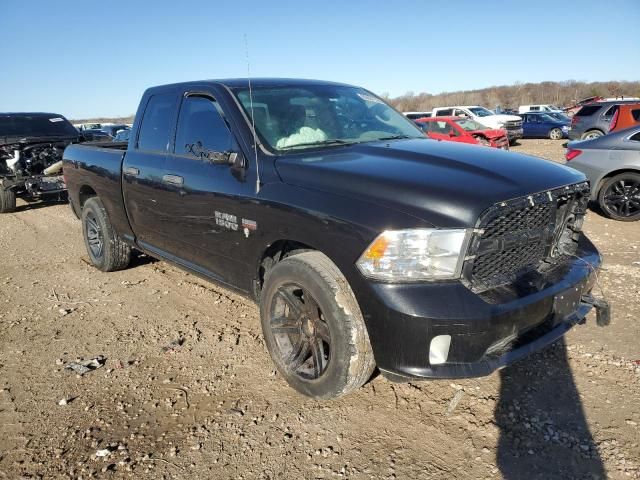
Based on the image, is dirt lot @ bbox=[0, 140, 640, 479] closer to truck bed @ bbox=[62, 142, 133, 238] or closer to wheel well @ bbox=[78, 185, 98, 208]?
truck bed @ bbox=[62, 142, 133, 238]

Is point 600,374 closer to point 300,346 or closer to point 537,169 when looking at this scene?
point 537,169

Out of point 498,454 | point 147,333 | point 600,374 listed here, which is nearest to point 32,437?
point 147,333

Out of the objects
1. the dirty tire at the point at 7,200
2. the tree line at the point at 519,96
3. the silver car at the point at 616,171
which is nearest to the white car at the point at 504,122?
the silver car at the point at 616,171

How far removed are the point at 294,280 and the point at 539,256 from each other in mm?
1382

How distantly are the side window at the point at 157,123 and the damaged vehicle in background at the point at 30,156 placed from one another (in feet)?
18.4

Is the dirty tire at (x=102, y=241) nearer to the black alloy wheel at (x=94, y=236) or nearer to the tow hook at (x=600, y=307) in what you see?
the black alloy wheel at (x=94, y=236)

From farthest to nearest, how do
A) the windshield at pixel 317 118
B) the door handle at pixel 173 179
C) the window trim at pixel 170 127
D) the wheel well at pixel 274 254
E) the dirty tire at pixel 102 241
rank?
the dirty tire at pixel 102 241, the window trim at pixel 170 127, the door handle at pixel 173 179, the windshield at pixel 317 118, the wheel well at pixel 274 254

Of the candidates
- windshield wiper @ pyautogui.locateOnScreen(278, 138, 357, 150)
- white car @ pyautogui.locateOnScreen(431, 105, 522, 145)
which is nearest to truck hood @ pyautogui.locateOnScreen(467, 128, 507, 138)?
white car @ pyautogui.locateOnScreen(431, 105, 522, 145)

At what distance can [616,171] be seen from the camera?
22.4 ft

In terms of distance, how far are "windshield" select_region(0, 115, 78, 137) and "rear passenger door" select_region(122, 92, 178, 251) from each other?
710 centimetres

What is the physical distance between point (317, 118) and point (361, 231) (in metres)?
1.41

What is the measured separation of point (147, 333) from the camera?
383cm

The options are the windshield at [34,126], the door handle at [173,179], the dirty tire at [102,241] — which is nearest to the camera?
the door handle at [173,179]

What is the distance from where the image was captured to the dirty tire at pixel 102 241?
497cm
